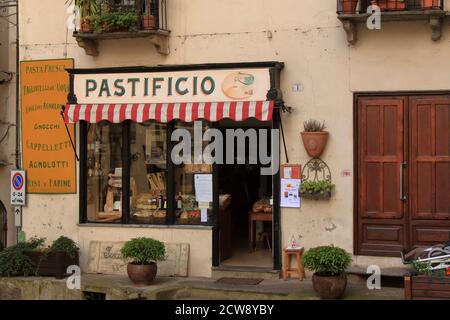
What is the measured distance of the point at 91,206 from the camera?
41.4 ft

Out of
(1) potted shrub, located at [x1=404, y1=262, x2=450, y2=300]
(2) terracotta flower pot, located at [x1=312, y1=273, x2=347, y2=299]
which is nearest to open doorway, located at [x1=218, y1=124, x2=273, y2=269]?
(2) terracotta flower pot, located at [x1=312, y1=273, x2=347, y2=299]

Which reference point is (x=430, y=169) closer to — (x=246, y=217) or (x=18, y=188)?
(x=246, y=217)

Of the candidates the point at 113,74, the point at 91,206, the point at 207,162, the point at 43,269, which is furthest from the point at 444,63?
the point at 43,269

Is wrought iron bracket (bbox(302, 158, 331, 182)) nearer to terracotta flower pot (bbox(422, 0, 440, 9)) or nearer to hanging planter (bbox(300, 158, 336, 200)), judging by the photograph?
hanging planter (bbox(300, 158, 336, 200))

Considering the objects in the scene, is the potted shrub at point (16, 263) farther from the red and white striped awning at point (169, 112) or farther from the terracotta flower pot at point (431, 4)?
the terracotta flower pot at point (431, 4)

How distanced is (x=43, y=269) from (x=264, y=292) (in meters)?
3.94

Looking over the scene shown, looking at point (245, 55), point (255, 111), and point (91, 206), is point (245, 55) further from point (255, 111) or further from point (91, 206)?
point (91, 206)

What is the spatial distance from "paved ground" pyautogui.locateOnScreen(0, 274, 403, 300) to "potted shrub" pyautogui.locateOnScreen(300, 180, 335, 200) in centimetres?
136

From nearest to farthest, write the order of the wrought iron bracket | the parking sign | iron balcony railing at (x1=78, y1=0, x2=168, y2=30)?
the wrought iron bracket → iron balcony railing at (x1=78, y1=0, x2=168, y2=30) → the parking sign

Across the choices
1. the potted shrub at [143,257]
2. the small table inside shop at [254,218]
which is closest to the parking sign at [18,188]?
the potted shrub at [143,257]

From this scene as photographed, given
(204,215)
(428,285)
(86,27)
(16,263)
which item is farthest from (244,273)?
(86,27)

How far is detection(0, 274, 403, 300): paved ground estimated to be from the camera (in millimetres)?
10273

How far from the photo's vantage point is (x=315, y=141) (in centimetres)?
1101

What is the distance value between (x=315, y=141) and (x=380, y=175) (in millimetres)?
1132
